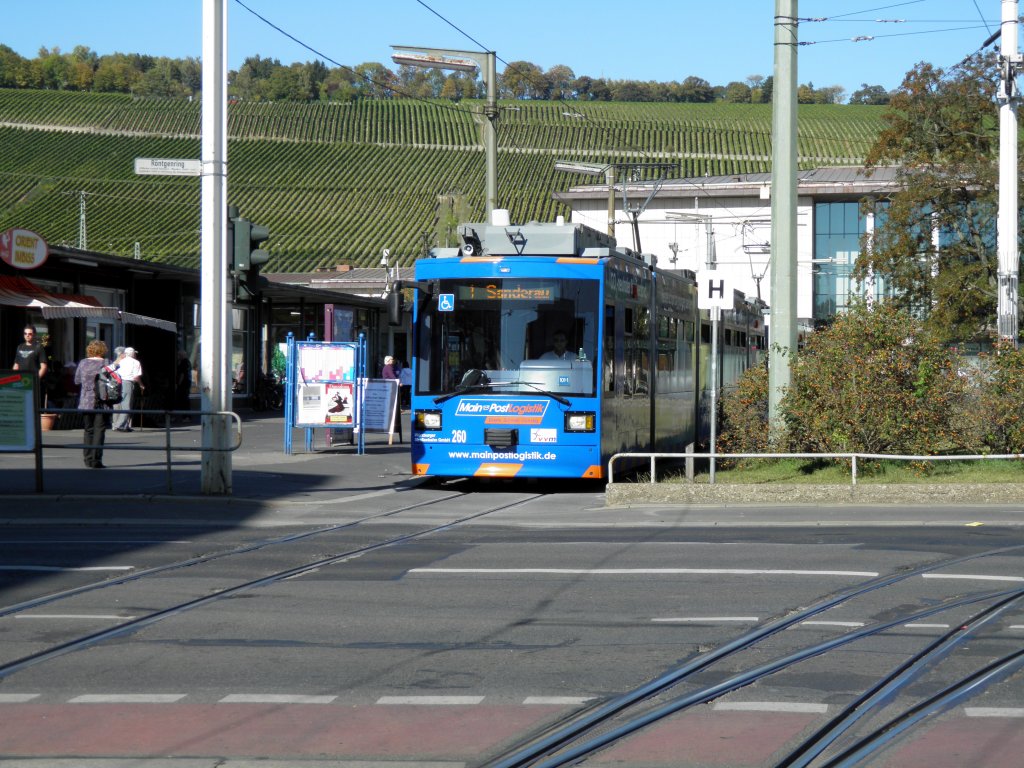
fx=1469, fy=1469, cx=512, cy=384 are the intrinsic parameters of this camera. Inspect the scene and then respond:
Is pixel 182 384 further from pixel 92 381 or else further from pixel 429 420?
pixel 429 420

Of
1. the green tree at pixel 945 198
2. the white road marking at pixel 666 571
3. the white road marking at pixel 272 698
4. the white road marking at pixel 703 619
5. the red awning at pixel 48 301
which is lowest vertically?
the white road marking at pixel 666 571

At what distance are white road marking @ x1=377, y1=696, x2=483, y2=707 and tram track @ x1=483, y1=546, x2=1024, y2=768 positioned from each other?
23.2 inches

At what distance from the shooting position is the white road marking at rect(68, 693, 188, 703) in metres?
6.91

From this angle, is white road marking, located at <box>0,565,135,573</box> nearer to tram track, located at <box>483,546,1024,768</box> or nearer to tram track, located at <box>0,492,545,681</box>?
tram track, located at <box>0,492,545,681</box>

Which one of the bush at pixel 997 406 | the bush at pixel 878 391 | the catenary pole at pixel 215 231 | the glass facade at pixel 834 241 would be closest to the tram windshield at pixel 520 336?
the catenary pole at pixel 215 231

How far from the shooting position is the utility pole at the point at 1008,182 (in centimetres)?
2339

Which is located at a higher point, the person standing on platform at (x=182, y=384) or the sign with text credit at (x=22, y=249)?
the sign with text credit at (x=22, y=249)

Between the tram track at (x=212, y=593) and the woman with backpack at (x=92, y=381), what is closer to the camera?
the tram track at (x=212, y=593)

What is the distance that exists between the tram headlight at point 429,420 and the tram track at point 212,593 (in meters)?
1.51

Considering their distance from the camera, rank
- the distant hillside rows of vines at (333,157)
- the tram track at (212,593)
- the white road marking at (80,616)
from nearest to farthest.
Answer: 1. the tram track at (212,593)
2. the white road marking at (80,616)
3. the distant hillside rows of vines at (333,157)

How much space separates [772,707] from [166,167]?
489 inches

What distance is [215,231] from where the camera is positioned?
17.4 meters

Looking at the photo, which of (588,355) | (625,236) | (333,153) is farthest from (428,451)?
(333,153)

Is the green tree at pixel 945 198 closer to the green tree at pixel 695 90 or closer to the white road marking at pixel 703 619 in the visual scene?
the white road marking at pixel 703 619
